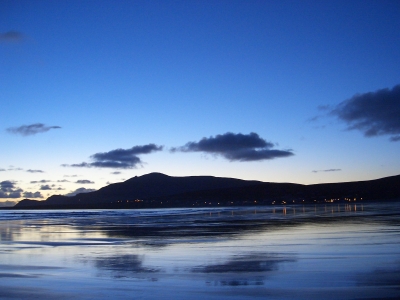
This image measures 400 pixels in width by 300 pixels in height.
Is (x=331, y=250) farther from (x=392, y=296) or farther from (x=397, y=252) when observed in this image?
(x=392, y=296)

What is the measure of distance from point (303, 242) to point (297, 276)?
8242 mm

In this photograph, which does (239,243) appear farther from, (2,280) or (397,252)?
(2,280)

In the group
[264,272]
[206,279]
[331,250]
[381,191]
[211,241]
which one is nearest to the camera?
[206,279]

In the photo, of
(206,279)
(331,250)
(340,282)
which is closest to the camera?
(340,282)

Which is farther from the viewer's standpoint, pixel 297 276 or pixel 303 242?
pixel 303 242

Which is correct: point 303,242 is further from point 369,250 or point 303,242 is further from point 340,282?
point 340,282

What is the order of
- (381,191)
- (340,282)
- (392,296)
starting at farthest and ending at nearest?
(381,191) → (340,282) → (392,296)

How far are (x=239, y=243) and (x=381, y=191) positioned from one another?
186997mm

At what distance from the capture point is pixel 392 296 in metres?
9.18

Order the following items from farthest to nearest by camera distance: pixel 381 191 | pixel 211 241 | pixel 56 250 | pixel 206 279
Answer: pixel 381 191 → pixel 211 241 → pixel 56 250 → pixel 206 279

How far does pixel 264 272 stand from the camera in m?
12.4

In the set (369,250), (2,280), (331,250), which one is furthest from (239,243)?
(2,280)

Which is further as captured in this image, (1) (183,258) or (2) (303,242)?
(2) (303,242)

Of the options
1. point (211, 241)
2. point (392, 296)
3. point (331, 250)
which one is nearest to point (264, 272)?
point (392, 296)
